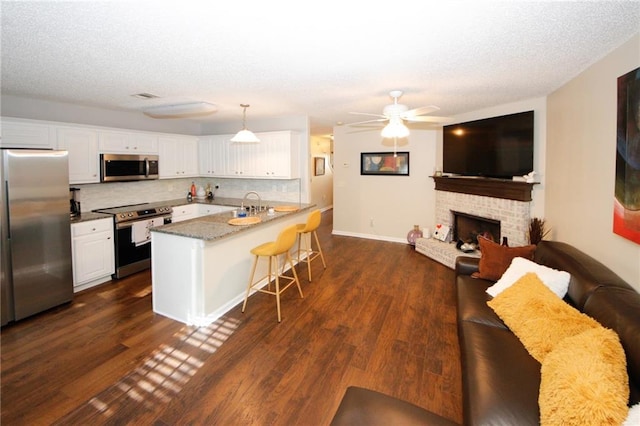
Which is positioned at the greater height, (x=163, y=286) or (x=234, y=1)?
(x=234, y=1)

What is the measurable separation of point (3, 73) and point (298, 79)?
266 centimetres

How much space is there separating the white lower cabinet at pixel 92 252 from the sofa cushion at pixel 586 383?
4.56 metres

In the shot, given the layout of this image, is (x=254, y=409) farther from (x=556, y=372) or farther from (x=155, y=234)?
(x=155, y=234)

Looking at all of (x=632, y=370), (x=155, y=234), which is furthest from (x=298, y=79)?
(x=632, y=370)

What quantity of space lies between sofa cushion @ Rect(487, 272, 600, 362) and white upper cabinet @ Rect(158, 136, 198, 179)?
5.09 m

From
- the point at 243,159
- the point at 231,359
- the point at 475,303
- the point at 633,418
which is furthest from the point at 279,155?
the point at 633,418

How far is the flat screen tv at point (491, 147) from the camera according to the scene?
3979mm

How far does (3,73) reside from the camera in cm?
280

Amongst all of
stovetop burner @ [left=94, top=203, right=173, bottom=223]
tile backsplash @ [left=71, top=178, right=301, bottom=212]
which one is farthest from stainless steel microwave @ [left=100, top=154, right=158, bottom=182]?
stovetop burner @ [left=94, top=203, right=173, bottom=223]

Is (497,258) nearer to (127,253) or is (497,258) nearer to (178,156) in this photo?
(127,253)

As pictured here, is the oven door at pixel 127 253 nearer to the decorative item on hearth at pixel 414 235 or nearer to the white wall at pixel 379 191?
the white wall at pixel 379 191

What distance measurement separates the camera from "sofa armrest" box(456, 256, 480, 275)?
10.9 feet

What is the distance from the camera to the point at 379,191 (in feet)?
21.3

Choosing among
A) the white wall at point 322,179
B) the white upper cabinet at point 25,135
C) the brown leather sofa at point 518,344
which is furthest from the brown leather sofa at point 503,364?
the white wall at point 322,179
